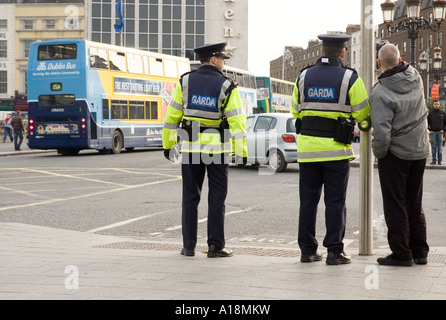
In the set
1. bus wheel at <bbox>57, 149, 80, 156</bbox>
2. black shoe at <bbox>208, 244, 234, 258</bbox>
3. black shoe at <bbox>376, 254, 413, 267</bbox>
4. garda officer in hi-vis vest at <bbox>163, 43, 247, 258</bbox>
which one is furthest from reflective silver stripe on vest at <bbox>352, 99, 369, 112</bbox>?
bus wheel at <bbox>57, 149, 80, 156</bbox>

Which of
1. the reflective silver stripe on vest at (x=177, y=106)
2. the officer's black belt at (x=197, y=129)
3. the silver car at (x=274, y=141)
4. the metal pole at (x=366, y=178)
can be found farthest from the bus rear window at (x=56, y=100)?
the metal pole at (x=366, y=178)

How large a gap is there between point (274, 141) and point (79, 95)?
10.0 metres

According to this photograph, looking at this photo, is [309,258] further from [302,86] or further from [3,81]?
[3,81]

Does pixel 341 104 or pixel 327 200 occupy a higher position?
pixel 341 104

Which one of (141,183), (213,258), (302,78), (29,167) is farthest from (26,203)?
(29,167)

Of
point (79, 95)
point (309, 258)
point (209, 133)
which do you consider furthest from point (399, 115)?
point (79, 95)

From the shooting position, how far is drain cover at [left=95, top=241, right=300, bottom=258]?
256 inches

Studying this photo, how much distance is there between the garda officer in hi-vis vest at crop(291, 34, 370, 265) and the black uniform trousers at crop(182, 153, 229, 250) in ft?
2.59

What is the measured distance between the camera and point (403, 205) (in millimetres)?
5652

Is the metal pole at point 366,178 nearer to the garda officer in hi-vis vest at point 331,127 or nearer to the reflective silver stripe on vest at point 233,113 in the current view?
the garda officer in hi-vis vest at point 331,127

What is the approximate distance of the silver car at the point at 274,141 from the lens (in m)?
17.7

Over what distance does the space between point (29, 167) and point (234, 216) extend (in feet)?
38.2

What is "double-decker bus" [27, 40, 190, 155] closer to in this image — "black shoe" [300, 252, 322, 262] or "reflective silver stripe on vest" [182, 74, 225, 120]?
"reflective silver stripe on vest" [182, 74, 225, 120]
